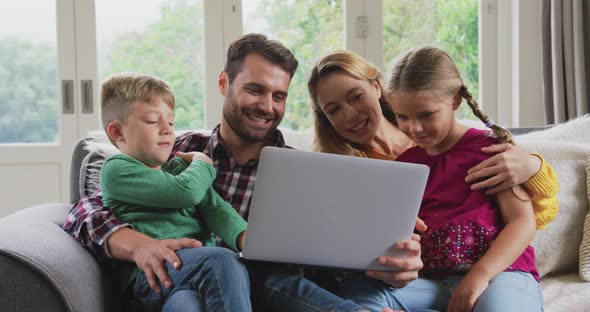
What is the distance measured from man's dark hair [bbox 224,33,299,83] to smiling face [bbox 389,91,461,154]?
35 centimetres

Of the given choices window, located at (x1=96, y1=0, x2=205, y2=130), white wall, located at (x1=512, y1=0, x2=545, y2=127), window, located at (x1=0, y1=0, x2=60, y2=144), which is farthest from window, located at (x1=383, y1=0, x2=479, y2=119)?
window, located at (x1=0, y1=0, x2=60, y2=144)

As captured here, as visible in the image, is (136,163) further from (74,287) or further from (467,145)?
(467,145)

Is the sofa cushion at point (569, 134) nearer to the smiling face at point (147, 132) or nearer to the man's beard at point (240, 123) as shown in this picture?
the man's beard at point (240, 123)

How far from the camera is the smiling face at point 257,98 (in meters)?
1.80

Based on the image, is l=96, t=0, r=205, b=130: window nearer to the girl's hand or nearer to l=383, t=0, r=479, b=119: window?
l=383, t=0, r=479, b=119: window

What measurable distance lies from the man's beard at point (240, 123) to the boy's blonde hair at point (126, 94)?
27 centimetres

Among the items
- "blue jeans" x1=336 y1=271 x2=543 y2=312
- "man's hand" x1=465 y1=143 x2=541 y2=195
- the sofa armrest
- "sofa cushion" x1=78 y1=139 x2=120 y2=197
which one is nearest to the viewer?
the sofa armrest

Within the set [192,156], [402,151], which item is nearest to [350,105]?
[402,151]

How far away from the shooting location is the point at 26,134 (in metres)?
3.88

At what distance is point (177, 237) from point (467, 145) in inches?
28.5

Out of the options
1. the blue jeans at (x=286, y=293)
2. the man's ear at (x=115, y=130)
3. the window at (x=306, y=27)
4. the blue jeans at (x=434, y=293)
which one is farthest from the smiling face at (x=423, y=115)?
the window at (x=306, y=27)

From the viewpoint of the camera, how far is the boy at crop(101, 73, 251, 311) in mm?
1425

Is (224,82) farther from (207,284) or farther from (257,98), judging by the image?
(207,284)

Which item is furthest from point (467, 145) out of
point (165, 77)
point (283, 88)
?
point (165, 77)
